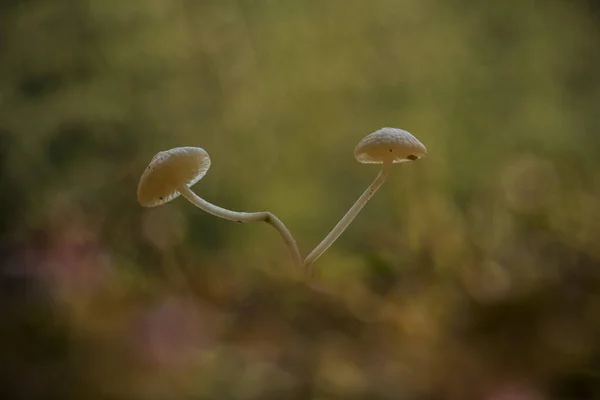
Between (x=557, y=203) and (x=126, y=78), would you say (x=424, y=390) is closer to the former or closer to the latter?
(x=557, y=203)

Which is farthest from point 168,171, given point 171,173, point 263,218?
point 263,218

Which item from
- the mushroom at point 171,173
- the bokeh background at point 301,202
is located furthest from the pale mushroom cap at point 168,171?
the bokeh background at point 301,202

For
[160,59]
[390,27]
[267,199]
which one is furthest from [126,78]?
[390,27]

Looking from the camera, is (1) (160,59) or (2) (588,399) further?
(1) (160,59)

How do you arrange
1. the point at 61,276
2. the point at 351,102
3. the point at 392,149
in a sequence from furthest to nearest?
1. the point at 351,102
2. the point at 61,276
3. the point at 392,149

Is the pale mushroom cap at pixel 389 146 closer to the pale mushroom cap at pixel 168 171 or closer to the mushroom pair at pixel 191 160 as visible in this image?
the mushroom pair at pixel 191 160

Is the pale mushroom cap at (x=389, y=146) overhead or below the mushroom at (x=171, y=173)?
overhead
